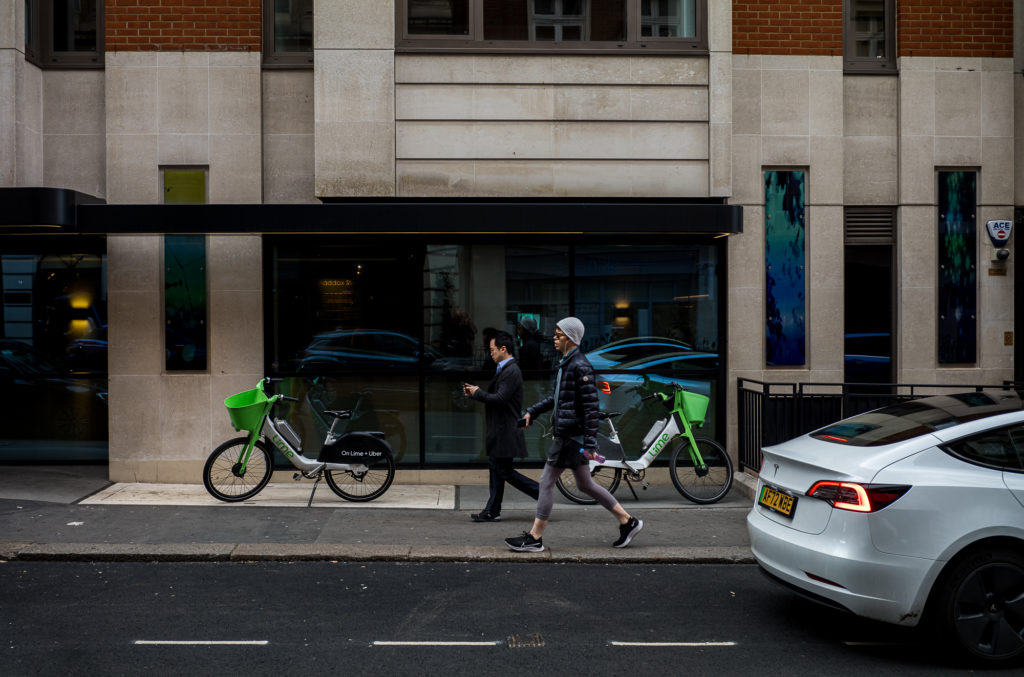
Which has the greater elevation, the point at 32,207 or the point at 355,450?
the point at 32,207

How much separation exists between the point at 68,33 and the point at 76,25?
0.13m

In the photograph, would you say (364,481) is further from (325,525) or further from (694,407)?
(694,407)

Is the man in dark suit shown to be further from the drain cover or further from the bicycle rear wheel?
the drain cover

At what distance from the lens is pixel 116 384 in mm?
10844

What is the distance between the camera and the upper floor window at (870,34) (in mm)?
11461

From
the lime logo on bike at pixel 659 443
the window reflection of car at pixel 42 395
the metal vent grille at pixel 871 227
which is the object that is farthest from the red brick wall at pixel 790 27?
the window reflection of car at pixel 42 395

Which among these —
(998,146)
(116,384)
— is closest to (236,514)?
(116,384)

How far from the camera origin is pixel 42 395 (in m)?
11.8

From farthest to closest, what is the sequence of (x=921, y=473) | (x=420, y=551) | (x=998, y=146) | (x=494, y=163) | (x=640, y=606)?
(x=998, y=146) < (x=494, y=163) < (x=420, y=551) < (x=640, y=606) < (x=921, y=473)

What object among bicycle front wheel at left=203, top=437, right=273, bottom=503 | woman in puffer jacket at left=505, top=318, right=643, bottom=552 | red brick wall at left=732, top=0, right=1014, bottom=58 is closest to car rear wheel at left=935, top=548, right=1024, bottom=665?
woman in puffer jacket at left=505, top=318, right=643, bottom=552

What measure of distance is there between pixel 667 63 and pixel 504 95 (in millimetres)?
1918

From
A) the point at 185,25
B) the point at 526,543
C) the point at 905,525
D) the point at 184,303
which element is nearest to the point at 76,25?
the point at 185,25

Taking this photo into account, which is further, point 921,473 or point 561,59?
point 561,59

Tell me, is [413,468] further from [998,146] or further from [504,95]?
[998,146]
